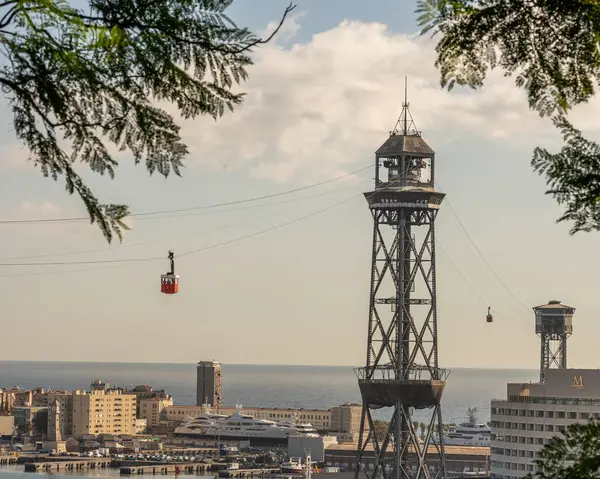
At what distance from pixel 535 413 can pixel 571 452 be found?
90183 millimetres

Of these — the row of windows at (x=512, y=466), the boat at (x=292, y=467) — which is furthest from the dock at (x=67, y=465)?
the row of windows at (x=512, y=466)

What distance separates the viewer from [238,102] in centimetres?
1012

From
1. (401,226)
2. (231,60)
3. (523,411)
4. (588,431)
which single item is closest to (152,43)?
(231,60)

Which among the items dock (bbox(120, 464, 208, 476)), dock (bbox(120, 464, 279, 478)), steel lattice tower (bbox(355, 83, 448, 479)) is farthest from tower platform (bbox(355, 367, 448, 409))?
dock (bbox(120, 464, 208, 476))

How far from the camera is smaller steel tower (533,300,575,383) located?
133750 mm

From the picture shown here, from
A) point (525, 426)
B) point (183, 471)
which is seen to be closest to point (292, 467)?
point (183, 471)

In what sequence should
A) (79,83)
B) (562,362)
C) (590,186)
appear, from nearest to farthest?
(79,83) < (590,186) < (562,362)

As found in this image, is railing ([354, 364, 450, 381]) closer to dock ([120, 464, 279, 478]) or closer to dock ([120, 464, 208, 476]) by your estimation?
dock ([120, 464, 279, 478])

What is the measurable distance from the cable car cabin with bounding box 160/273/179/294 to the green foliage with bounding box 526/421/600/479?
4083cm

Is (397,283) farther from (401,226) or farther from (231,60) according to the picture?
(231,60)

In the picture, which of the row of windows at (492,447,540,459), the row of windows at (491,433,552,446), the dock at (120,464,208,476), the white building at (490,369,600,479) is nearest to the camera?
the white building at (490,369,600,479)

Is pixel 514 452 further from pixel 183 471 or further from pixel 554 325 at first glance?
pixel 183 471

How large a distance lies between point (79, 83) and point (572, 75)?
3.56 m

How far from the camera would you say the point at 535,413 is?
322 ft
